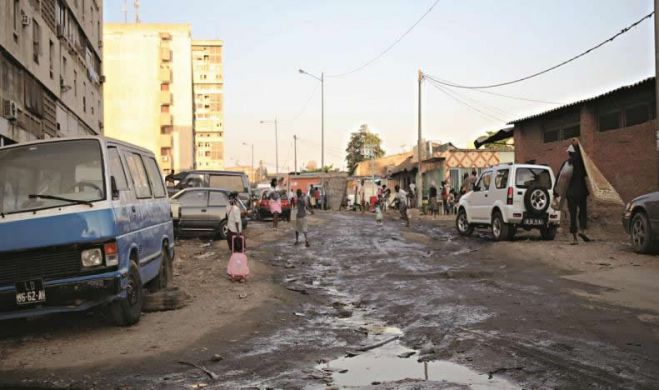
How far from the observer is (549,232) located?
55.1ft

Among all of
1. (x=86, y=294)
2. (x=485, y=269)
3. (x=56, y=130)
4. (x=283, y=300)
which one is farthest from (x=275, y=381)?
(x=56, y=130)

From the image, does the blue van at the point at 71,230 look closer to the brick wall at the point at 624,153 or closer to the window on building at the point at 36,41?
the brick wall at the point at 624,153

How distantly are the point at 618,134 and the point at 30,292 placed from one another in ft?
60.3

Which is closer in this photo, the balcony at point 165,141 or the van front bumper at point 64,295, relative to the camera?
the van front bumper at point 64,295

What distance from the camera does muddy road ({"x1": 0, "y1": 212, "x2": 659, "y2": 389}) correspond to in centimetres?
516

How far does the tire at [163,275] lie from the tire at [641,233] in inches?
353

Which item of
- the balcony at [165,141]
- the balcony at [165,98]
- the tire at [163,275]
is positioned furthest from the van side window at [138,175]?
the balcony at [165,141]

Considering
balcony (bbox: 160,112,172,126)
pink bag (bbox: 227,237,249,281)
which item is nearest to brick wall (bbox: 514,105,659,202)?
pink bag (bbox: 227,237,249,281)

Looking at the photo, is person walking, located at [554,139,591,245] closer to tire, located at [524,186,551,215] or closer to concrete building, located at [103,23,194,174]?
tire, located at [524,186,551,215]

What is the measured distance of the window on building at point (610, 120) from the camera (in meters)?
20.0

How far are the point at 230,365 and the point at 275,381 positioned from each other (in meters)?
0.70

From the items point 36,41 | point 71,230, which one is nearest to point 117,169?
point 71,230

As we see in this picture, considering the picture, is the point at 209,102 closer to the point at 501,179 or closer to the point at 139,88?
the point at 139,88

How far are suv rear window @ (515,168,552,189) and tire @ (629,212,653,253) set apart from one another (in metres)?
3.96
